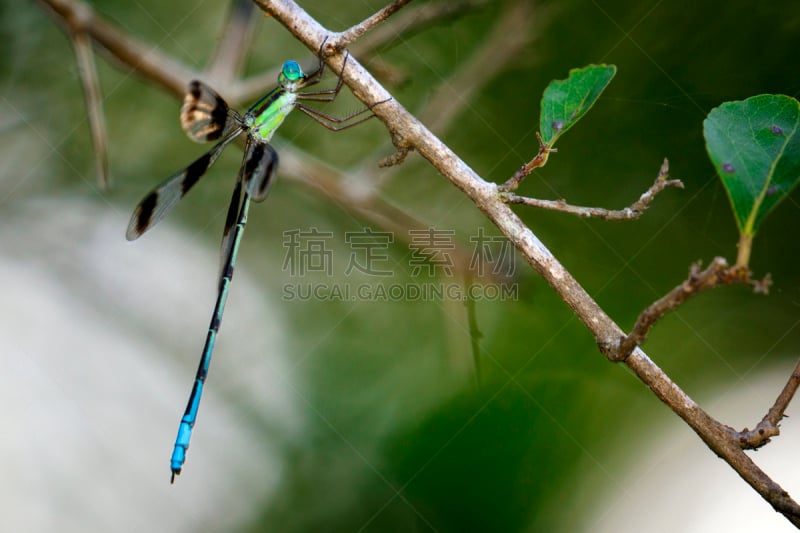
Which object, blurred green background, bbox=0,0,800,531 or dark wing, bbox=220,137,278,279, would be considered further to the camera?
dark wing, bbox=220,137,278,279

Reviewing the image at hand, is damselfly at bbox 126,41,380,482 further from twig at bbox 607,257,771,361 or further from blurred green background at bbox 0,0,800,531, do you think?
twig at bbox 607,257,771,361

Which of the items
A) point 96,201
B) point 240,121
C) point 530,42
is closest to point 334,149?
point 240,121

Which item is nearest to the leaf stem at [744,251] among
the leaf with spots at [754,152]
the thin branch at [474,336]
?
the leaf with spots at [754,152]

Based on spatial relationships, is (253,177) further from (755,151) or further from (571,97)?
(755,151)

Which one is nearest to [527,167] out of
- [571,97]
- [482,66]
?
[571,97]

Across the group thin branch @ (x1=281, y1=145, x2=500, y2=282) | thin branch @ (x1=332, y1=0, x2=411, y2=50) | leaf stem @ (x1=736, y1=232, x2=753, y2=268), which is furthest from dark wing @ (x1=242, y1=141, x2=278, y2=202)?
leaf stem @ (x1=736, y1=232, x2=753, y2=268)

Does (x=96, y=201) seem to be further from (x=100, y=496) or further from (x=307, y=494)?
(x=307, y=494)

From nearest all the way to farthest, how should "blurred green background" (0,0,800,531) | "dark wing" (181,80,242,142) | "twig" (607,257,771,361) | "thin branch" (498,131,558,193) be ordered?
"twig" (607,257,771,361)
"thin branch" (498,131,558,193)
"blurred green background" (0,0,800,531)
"dark wing" (181,80,242,142)
